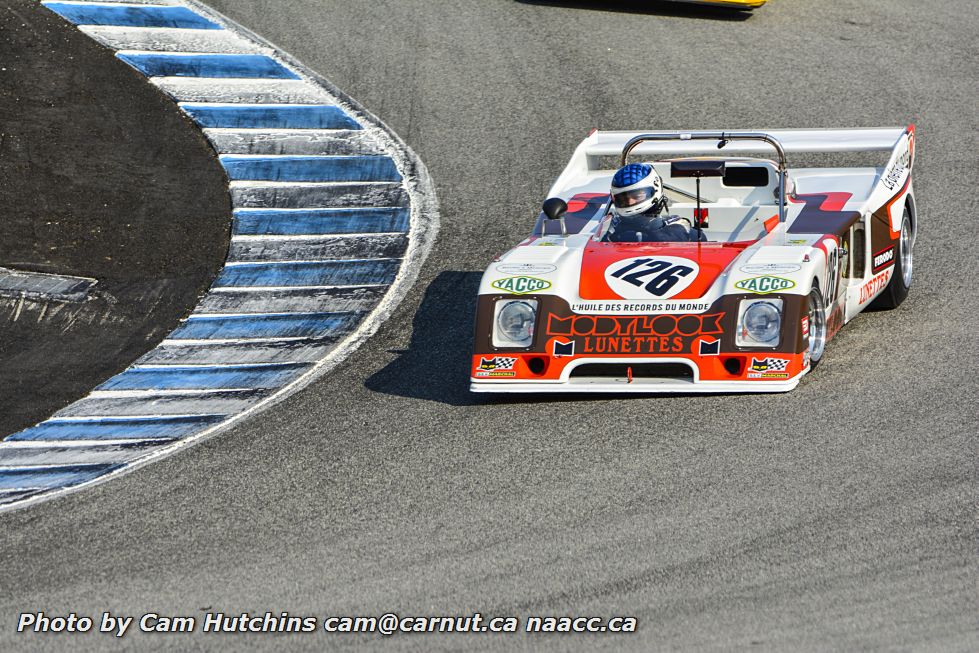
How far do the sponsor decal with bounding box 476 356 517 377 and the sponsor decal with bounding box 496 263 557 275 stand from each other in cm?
54

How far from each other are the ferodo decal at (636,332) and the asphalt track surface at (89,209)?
10.9 feet

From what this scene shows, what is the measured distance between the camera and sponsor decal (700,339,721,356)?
703 cm

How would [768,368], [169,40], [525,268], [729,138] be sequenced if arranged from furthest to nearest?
[169,40], [729,138], [525,268], [768,368]

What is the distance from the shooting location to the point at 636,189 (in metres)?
8.10

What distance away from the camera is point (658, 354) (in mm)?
7074

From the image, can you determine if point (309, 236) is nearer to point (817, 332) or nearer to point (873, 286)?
point (873, 286)

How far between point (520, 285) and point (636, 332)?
0.70m

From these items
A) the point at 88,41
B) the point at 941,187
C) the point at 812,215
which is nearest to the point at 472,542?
the point at 812,215

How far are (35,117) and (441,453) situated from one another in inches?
295

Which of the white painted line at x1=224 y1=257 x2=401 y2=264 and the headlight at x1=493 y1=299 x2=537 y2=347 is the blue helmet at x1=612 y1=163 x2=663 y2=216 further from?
→ the white painted line at x1=224 y1=257 x2=401 y2=264

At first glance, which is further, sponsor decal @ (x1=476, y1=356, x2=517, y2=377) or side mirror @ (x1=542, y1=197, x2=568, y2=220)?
side mirror @ (x1=542, y1=197, x2=568, y2=220)

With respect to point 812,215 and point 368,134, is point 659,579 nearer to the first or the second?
point 812,215

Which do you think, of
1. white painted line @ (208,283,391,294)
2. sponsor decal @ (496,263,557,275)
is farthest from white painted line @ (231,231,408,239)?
sponsor decal @ (496,263,557,275)

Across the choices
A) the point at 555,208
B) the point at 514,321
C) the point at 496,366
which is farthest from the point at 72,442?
the point at 555,208
